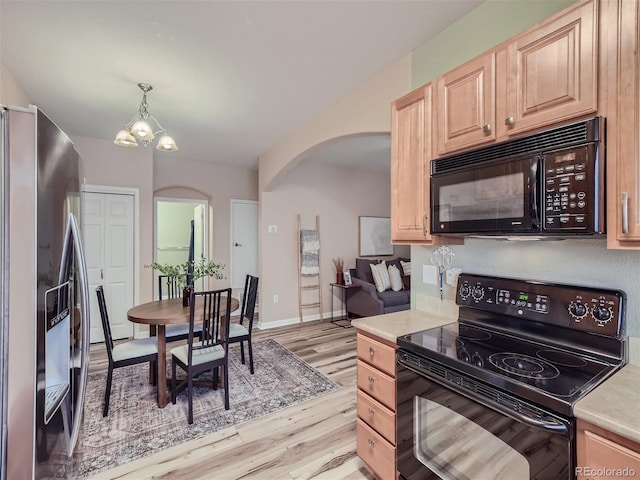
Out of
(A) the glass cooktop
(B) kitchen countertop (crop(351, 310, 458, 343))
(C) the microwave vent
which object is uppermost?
(C) the microwave vent

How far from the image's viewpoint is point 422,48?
2064mm

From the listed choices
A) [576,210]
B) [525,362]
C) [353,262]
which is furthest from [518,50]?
[353,262]

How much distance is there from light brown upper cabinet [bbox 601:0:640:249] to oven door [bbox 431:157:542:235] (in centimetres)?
22

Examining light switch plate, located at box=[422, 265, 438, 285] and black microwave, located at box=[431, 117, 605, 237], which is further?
light switch plate, located at box=[422, 265, 438, 285]

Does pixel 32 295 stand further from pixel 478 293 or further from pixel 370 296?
pixel 370 296

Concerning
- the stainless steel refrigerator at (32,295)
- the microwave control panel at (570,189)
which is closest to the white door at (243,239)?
the stainless steel refrigerator at (32,295)

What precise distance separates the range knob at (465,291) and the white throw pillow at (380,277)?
3.16 m

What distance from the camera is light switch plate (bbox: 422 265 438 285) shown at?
1959 millimetres

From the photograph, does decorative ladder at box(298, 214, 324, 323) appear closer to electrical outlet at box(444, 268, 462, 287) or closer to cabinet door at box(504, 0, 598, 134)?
electrical outlet at box(444, 268, 462, 287)

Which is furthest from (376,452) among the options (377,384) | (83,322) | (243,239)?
(243,239)

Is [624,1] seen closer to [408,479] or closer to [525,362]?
[525,362]

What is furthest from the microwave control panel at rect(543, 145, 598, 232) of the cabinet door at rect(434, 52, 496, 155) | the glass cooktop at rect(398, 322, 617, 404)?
the glass cooktop at rect(398, 322, 617, 404)

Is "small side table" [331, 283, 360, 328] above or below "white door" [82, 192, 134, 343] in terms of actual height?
below

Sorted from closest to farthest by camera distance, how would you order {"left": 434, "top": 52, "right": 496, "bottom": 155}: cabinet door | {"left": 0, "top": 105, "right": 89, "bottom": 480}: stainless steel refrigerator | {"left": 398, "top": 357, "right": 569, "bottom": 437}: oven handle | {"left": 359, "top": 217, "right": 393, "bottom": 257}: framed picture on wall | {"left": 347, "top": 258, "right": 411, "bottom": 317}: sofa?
1. {"left": 0, "top": 105, "right": 89, "bottom": 480}: stainless steel refrigerator
2. {"left": 398, "top": 357, "right": 569, "bottom": 437}: oven handle
3. {"left": 434, "top": 52, "right": 496, "bottom": 155}: cabinet door
4. {"left": 347, "top": 258, "right": 411, "bottom": 317}: sofa
5. {"left": 359, "top": 217, "right": 393, "bottom": 257}: framed picture on wall
